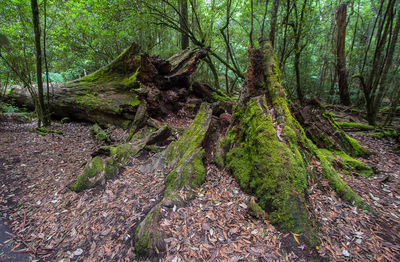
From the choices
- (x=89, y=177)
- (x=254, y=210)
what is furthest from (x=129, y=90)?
(x=254, y=210)

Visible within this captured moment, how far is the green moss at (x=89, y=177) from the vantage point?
11.7 feet

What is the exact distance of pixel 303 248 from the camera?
2076mm

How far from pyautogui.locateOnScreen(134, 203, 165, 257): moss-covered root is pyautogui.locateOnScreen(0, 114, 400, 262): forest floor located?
9 centimetres

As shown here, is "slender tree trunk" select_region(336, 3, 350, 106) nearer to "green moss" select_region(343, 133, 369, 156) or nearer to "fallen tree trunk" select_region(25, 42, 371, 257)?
"green moss" select_region(343, 133, 369, 156)

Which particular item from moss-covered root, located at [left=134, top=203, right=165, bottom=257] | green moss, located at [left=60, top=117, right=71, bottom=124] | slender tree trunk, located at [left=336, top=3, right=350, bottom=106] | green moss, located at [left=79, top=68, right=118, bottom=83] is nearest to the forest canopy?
moss-covered root, located at [left=134, top=203, right=165, bottom=257]

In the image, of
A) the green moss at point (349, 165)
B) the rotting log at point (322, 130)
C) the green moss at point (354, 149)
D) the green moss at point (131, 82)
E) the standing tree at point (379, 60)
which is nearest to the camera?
the green moss at point (349, 165)

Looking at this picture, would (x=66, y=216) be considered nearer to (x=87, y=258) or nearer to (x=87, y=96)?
(x=87, y=258)

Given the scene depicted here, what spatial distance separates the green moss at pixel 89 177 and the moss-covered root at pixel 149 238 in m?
1.74

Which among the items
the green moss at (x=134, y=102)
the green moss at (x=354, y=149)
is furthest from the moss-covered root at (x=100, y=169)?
the green moss at (x=354, y=149)

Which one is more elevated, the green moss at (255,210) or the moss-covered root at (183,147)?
the moss-covered root at (183,147)

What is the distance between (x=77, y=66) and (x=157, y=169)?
13.0 m

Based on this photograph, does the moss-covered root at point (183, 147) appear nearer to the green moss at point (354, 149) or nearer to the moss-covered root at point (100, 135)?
the moss-covered root at point (100, 135)

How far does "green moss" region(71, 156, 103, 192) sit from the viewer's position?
11.7ft

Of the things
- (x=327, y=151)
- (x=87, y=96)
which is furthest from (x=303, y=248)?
(x=87, y=96)
